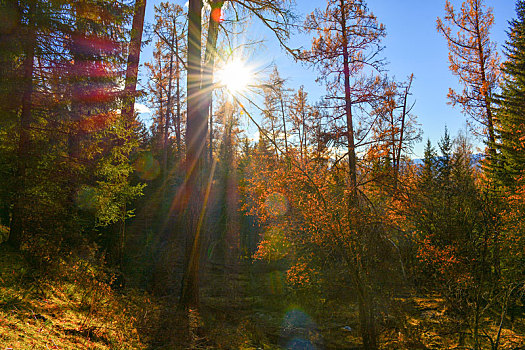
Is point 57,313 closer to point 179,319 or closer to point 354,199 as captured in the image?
point 179,319

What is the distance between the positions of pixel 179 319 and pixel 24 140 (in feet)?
14.4

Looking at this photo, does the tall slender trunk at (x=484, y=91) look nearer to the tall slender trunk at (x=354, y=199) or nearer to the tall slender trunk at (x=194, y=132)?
the tall slender trunk at (x=354, y=199)

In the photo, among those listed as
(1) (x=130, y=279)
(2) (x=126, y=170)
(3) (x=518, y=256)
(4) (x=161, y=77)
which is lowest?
(1) (x=130, y=279)

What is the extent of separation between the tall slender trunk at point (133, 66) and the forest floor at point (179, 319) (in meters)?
4.66

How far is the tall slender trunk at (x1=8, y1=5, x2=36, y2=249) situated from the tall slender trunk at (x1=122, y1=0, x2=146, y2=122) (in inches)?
106

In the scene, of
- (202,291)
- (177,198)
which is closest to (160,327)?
(202,291)

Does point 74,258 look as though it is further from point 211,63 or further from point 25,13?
point 211,63

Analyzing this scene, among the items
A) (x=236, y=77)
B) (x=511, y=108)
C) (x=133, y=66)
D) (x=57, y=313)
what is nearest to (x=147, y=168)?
(x=133, y=66)

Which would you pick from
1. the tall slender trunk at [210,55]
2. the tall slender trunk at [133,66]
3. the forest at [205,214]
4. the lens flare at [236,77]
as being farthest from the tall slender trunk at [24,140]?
the lens flare at [236,77]

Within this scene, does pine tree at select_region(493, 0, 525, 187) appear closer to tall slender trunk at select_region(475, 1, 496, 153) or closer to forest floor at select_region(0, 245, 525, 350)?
tall slender trunk at select_region(475, 1, 496, 153)

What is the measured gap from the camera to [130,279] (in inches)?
410

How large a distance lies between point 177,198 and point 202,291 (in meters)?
5.20

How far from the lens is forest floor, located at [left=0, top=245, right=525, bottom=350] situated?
12.9ft

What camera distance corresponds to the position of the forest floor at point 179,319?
3.93m
